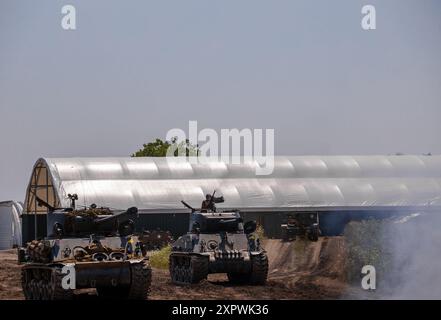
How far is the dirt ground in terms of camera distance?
31.8 m

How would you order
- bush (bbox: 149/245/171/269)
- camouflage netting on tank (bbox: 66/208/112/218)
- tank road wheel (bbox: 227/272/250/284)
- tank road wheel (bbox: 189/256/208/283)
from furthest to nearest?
bush (bbox: 149/245/171/269)
tank road wheel (bbox: 227/272/250/284)
tank road wheel (bbox: 189/256/208/283)
camouflage netting on tank (bbox: 66/208/112/218)

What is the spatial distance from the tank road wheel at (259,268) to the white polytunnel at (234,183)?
91.8 ft

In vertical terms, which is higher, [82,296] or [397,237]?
[397,237]

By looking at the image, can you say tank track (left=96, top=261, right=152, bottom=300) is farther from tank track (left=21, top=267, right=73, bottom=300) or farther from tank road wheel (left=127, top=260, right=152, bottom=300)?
tank track (left=21, top=267, right=73, bottom=300)

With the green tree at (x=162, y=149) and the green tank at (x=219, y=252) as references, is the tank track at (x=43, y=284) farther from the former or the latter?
the green tree at (x=162, y=149)

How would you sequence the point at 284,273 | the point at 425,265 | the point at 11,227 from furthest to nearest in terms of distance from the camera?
the point at 11,227, the point at 284,273, the point at 425,265

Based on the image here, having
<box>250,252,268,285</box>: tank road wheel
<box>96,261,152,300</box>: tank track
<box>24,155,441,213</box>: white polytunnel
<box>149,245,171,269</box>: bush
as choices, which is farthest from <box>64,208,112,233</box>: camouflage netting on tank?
<box>24,155,441,213</box>: white polytunnel

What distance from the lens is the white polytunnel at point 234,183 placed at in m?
63.7

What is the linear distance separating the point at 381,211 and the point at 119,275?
38.6m

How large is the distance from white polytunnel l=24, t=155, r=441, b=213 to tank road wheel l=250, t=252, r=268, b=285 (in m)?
28.0

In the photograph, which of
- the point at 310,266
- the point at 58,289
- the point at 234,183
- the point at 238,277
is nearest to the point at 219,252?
the point at 238,277

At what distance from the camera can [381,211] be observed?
A: 65.8 meters
